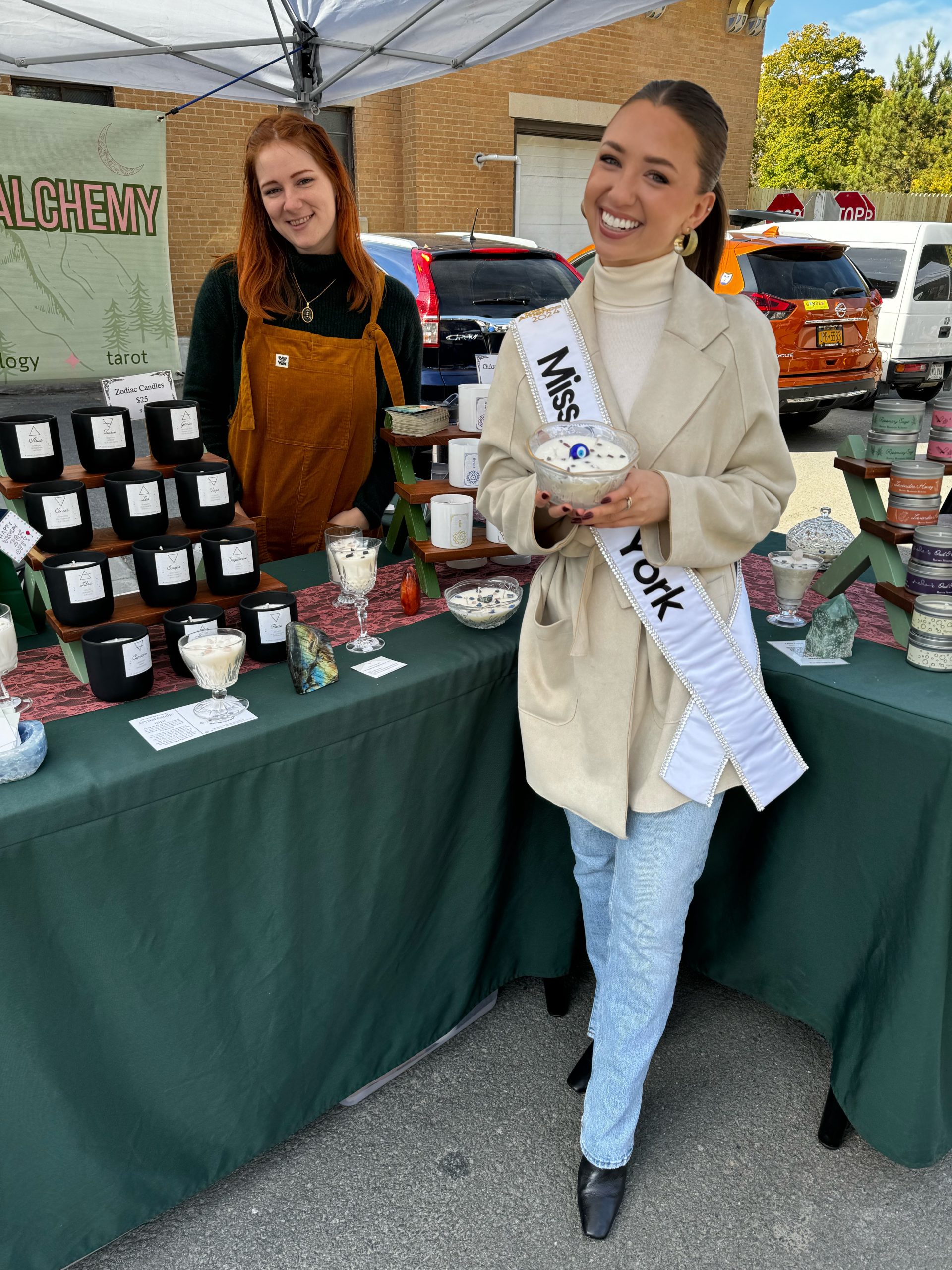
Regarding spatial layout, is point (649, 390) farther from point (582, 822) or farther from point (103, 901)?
point (103, 901)

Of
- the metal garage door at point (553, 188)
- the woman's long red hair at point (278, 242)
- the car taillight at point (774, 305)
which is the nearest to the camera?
the woman's long red hair at point (278, 242)

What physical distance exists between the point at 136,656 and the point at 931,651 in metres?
1.59

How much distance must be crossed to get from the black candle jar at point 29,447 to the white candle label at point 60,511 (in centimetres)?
10

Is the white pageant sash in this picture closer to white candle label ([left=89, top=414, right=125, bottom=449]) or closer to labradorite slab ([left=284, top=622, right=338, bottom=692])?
labradorite slab ([left=284, top=622, right=338, bottom=692])

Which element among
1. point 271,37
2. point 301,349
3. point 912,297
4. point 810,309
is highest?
point 271,37

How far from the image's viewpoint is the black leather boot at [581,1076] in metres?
2.09

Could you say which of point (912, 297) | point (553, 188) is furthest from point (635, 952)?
point (553, 188)

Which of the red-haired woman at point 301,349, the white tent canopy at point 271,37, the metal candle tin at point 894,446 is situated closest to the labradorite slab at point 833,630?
the metal candle tin at point 894,446

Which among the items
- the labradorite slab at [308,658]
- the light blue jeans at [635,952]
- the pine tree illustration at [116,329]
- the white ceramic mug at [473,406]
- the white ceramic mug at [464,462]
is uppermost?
the pine tree illustration at [116,329]

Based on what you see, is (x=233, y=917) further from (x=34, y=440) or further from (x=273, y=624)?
(x=34, y=440)

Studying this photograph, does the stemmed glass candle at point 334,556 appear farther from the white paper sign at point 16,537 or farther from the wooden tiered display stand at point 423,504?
the white paper sign at point 16,537

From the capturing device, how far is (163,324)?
3906 mm

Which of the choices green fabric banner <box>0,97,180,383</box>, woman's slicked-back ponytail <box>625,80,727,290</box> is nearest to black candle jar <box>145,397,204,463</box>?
woman's slicked-back ponytail <box>625,80,727,290</box>

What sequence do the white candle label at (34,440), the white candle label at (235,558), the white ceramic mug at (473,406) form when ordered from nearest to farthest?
1. the white candle label at (34,440)
2. the white candle label at (235,558)
3. the white ceramic mug at (473,406)
